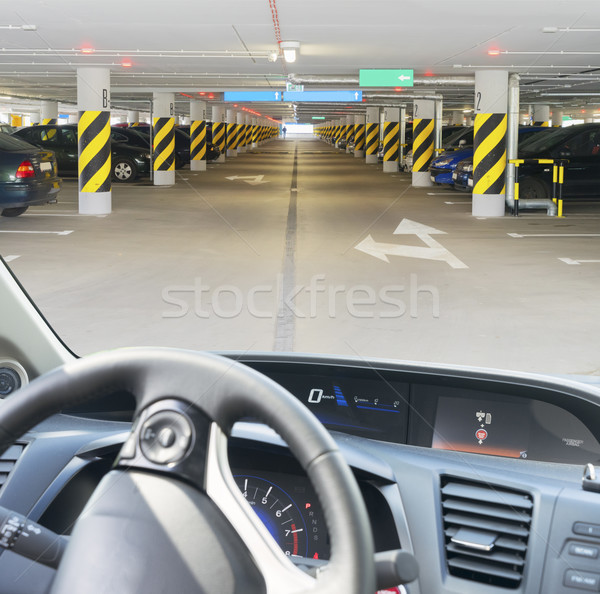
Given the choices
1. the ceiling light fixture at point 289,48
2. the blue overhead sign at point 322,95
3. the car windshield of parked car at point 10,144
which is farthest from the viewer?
the blue overhead sign at point 322,95

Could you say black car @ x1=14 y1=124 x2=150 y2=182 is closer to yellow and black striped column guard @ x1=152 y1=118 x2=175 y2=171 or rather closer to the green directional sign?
yellow and black striped column guard @ x1=152 y1=118 x2=175 y2=171

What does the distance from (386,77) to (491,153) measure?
7.62 feet

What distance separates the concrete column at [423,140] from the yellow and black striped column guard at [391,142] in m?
5.79

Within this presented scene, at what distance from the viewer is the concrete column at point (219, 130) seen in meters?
34.2

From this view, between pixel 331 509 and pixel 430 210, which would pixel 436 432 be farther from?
pixel 430 210

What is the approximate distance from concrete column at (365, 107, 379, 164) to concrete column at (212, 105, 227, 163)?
604cm

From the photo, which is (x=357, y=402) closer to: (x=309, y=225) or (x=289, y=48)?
(x=289, y=48)

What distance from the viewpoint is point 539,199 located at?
1566 cm

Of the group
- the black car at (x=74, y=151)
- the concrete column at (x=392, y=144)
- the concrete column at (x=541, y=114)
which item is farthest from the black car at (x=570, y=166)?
the concrete column at (x=541, y=114)

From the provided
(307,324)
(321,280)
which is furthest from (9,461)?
(321,280)

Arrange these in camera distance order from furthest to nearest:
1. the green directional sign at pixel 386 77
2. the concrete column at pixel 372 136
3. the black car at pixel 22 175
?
the concrete column at pixel 372 136 → the green directional sign at pixel 386 77 → the black car at pixel 22 175

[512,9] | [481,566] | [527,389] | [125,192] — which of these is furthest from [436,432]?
[125,192]

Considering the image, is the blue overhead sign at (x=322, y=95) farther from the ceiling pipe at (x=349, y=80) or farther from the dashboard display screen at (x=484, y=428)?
the dashboard display screen at (x=484, y=428)

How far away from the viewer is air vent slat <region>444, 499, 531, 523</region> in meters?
2.05
